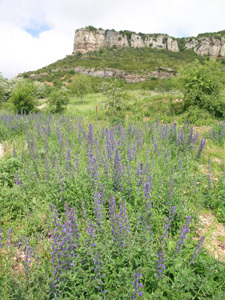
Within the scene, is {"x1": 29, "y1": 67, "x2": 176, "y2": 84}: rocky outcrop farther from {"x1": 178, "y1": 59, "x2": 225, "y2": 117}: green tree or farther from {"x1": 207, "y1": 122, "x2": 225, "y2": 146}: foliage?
{"x1": 207, "y1": 122, "x2": 225, "y2": 146}: foliage

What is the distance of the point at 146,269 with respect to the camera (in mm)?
2014

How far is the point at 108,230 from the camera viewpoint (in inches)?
103

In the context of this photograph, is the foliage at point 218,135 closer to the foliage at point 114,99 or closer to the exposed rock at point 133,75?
the foliage at point 114,99

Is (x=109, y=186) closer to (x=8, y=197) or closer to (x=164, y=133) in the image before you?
(x=8, y=197)

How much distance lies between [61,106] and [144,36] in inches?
5561

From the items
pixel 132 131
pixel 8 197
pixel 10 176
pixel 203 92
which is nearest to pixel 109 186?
pixel 8 197

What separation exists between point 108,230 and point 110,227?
5.5 inches

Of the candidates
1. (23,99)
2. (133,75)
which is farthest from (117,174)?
(133,75)

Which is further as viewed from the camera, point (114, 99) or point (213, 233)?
point (114, 99)

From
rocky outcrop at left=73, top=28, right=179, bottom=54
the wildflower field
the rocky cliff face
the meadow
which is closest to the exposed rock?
the rocky cliff face

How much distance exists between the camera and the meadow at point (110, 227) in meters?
1.95

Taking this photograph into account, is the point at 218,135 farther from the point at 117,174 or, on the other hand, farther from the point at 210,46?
the point at 210,46

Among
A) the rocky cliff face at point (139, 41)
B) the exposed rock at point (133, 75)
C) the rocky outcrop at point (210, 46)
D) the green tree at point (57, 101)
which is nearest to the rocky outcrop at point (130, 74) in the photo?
the exposed rock at point (133, 75)

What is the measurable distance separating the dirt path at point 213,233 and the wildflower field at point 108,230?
6.7 inches
